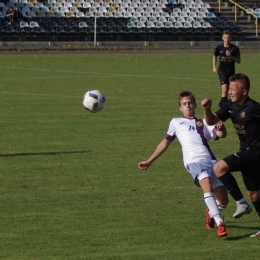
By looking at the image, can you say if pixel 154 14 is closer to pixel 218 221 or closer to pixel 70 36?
pixel 70 36

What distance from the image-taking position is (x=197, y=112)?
1864cm

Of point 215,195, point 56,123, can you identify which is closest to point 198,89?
point 56,123

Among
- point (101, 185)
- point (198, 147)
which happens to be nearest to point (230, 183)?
point (198, 147)

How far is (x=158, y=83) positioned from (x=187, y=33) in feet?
79.7

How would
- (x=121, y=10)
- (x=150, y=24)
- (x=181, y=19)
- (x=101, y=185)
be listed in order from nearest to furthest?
(x=101, y=185) → (x=150, y=24) → (x=121, y=10) → (x=181, y=19)

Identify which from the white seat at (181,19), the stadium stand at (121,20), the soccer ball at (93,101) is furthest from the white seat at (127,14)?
the soccer ball at (93,101)

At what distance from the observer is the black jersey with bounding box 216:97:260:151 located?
307 inches

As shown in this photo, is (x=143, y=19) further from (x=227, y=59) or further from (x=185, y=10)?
(x=227, y=59)

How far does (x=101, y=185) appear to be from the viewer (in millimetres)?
10664

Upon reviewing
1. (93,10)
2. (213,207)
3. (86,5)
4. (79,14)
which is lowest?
(213,207)

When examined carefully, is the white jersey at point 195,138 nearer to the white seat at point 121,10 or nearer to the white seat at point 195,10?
the white seat at point 121,10

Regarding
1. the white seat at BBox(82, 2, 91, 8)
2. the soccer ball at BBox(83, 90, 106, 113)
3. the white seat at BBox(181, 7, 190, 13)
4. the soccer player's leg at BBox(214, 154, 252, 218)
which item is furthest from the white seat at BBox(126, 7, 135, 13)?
the soccer player's leg at BBox(214, 154, 252, 218)

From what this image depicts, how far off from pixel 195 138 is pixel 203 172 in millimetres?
455

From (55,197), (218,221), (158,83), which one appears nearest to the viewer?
(218,221)
